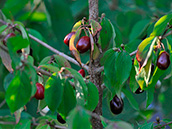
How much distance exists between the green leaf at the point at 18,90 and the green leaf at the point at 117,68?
297 millimetres

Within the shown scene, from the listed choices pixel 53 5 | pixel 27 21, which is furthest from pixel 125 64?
pixel 27 21

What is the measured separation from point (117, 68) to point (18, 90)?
13.0 inches

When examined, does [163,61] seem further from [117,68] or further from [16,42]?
[16,42]

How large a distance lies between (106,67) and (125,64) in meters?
0.07

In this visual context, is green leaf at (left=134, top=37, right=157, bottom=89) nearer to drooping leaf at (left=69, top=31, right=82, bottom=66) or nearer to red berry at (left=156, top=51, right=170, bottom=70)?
red berry at (left=156, top=51, right=170, bottom=70)

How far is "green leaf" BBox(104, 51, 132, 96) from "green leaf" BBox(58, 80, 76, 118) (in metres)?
→ 0.15

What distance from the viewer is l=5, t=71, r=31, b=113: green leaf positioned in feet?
2.79

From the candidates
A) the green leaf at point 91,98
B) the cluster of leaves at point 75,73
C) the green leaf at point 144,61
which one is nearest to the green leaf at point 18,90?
the cluster of leaves at point 75,73

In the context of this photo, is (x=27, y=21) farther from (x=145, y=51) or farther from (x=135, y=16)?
(x=145, y=51)

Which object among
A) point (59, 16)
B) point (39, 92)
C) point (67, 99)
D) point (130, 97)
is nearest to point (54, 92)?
point (67, 99)

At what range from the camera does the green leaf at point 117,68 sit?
1.02 m

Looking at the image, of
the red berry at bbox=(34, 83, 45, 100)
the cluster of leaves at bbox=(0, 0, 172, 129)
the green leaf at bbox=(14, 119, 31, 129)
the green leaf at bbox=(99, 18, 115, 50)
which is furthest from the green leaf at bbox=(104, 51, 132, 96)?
the green leaf at bbox=(14, 119, 31, 129)

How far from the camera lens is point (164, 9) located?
8.27 ft

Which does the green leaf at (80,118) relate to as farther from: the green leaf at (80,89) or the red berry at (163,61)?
the red berry at (163,61)
